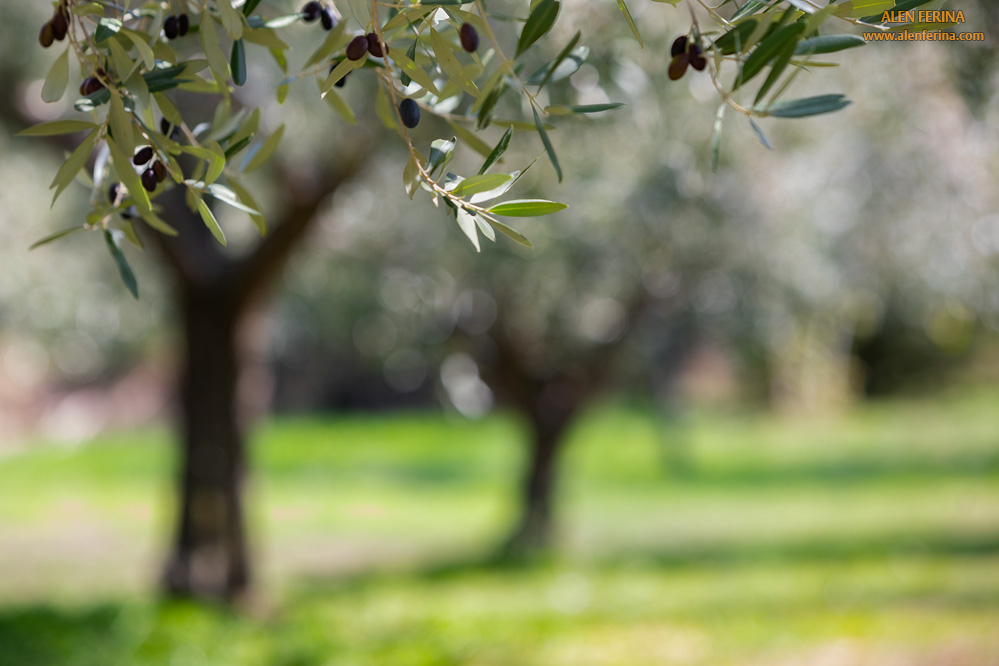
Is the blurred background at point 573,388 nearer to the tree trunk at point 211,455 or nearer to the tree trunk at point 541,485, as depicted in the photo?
the tree trunk at point 541,485

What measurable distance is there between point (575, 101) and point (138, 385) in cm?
1718

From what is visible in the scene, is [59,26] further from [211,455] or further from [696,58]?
[211,455]

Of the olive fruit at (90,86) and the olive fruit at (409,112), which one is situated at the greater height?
the olive fruit at (409,112)

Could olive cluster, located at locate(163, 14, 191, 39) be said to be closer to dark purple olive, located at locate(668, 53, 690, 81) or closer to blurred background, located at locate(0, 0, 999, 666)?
dark purple olive, located at locate(668, 53, 690, 81)

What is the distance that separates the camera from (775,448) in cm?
1584

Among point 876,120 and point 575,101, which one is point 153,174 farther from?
point 876,120

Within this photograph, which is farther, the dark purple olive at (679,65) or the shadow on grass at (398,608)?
the shadow on grass at (398,608)

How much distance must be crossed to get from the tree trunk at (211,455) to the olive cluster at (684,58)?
446 centimetres

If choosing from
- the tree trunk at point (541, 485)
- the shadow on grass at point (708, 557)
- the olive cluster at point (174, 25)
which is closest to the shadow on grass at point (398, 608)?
the shadow on grass at point (708, 557)

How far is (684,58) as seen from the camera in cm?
123

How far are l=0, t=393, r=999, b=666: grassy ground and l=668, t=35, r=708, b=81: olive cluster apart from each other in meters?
3.66

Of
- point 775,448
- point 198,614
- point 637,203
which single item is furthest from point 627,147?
point 775,448

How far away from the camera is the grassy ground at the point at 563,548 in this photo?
4734 mm

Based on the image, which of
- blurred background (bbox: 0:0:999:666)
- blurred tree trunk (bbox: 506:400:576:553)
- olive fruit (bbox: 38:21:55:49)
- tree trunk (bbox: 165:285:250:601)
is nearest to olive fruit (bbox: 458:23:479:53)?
olive fruit (bbox: 38:21:55:49)
